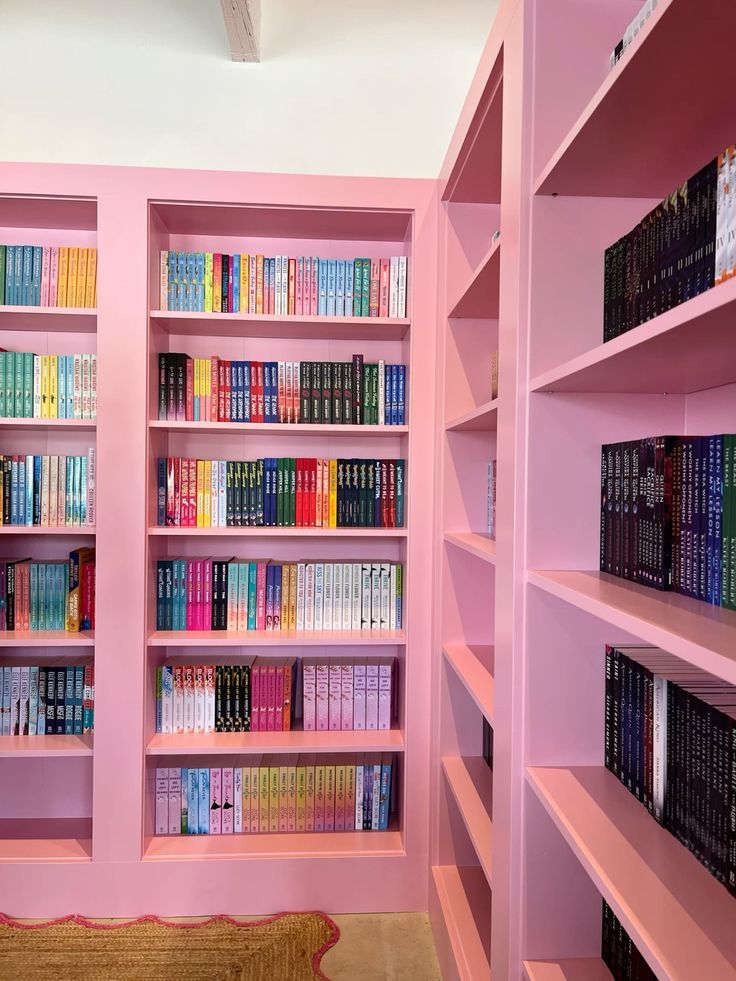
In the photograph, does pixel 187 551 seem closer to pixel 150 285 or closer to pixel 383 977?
pixel 150 285

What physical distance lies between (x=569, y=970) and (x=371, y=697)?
115 centimetres

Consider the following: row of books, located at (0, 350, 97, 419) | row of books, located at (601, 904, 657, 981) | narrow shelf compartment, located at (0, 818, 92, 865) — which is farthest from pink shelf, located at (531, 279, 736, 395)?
narrow shelf compartment, located at (0, 818, 92, 865)

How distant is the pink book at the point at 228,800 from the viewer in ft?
7.27

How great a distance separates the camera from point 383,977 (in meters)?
1.86

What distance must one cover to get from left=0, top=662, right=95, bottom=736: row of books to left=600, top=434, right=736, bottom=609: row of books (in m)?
1.77

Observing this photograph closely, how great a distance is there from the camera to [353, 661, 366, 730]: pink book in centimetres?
225

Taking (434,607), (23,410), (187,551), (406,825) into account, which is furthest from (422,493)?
(23,410)

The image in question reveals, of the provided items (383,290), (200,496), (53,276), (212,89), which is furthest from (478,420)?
(212,89)

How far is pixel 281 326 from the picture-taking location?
2.22m

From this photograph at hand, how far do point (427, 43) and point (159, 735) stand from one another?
100 inches

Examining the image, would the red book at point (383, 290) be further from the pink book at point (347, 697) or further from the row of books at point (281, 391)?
the pink book at point (347, 697)

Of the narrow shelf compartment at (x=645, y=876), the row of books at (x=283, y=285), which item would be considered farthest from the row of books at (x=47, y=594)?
the narrow shelf compartment at (x=645, y=876)

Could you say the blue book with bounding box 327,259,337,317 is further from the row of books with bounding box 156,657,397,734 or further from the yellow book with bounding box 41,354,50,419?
the row of books with bounding box 156,657,397,734

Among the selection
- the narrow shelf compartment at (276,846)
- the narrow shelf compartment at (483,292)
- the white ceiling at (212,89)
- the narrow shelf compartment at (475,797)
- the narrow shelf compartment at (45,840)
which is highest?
the white ceiling at (212,89)
